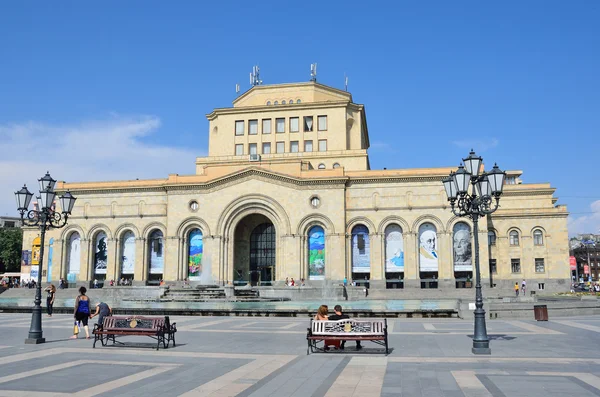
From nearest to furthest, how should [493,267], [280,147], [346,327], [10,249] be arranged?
[346,327] → [493,267] → [280,147] → [10,249]

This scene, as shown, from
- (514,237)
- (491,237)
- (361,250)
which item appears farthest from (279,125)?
(514,237)

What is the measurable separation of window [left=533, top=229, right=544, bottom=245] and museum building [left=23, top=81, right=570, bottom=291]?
0.10 m

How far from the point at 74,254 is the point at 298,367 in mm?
47059

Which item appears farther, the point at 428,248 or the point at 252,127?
the point at 252,127

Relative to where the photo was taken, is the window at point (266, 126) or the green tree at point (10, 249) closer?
the window at point (266, 126)

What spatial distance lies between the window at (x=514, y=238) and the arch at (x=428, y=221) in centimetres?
883

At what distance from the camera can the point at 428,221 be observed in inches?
1843

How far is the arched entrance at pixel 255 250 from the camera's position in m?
51.6

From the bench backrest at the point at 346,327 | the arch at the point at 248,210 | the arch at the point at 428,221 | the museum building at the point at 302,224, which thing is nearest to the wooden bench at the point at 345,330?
the bench backrest at the point at 346,327

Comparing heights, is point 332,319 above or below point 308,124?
below

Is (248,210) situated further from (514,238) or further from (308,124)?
(514,238)

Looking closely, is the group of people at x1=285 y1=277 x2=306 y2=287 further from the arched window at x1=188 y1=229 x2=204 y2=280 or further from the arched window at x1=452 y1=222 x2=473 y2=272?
the arched window at x1=452 y1=222 x2=473 y2=272

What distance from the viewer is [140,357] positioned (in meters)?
12.9

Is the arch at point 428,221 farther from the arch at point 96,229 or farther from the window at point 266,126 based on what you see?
the arch at point 96,229
